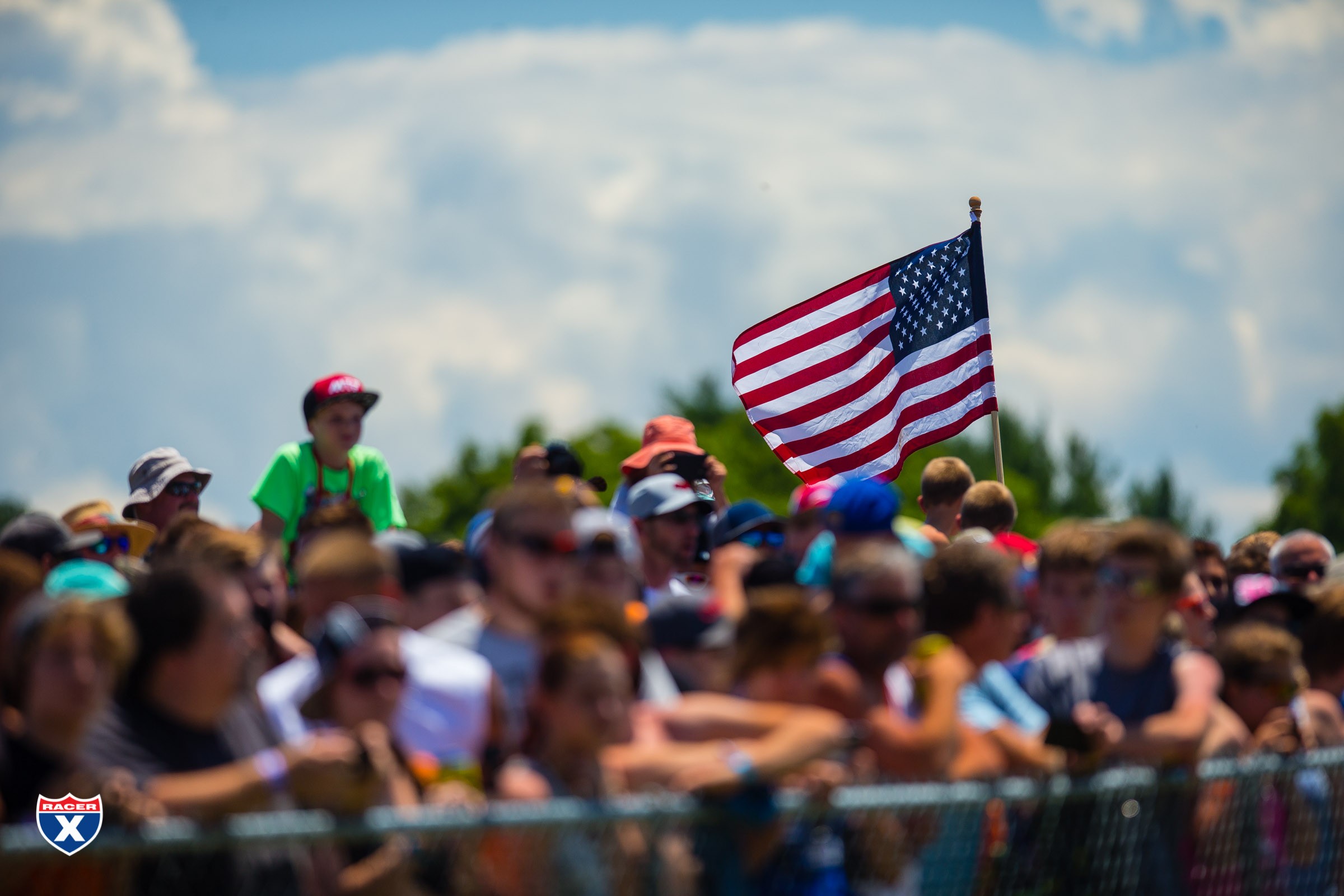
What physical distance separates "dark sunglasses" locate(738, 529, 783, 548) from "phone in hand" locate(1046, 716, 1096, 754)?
97.2 inches

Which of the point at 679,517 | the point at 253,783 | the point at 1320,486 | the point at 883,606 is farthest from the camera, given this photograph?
the point at 1320,486

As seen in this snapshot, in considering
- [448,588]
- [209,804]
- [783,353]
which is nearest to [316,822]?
[209,804]

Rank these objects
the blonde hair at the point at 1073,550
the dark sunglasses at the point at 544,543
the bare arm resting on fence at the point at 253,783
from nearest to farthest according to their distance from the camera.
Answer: the bare arm resting on fence at the point at 253,783 < the dark sunglasses at the point at 544,543 < the blonde hair at the point at 1073,550

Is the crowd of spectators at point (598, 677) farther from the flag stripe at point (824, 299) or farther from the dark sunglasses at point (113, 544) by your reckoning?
the flag stripe at point (824, 299)

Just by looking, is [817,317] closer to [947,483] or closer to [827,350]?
[827,350]

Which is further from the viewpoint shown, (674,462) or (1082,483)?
(1082,483)

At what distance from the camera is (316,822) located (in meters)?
3.05

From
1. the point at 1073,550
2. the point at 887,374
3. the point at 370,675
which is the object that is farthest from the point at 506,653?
the point at 887,374

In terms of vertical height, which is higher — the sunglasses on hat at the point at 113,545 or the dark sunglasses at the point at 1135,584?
the sunglasses on hat at the point at 113,545

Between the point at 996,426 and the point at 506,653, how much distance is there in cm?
634

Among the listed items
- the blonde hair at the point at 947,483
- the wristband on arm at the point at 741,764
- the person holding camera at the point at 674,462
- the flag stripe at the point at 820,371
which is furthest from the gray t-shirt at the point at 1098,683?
the flag stripe at the point at 820,371

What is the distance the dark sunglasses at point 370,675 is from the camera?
12.3 ft

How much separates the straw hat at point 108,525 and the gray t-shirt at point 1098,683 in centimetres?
387

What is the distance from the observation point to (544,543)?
15.2 feet
